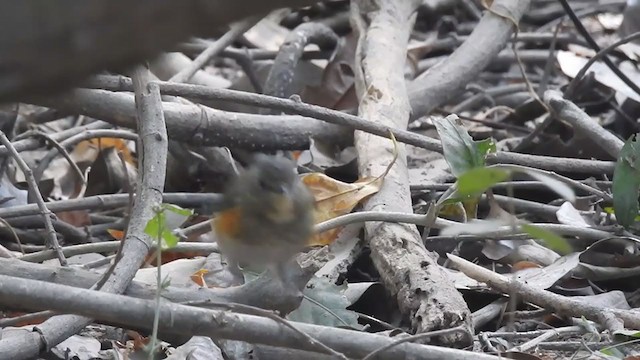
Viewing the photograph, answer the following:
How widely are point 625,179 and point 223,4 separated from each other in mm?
1649

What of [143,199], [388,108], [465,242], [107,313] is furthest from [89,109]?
[107,313]

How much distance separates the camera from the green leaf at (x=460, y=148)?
1.89 meters

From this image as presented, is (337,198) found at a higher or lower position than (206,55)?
lower

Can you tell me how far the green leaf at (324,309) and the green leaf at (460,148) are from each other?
33cm

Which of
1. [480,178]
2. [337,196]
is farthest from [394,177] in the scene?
[480,178]

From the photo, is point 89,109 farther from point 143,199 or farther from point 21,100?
point 21,100

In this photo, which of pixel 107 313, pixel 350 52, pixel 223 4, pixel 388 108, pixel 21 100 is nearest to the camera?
pixel 223 4

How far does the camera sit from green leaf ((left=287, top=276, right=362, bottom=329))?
1.82 m

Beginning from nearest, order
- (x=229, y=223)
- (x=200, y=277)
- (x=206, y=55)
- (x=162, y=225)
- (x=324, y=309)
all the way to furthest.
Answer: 1. (x=162, y=225)
2. (x=229, y=223)
3. (x=324, y=309)
4. (x=200, y=277)
5. (x=206, y=55)

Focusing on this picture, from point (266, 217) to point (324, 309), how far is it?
39 cm

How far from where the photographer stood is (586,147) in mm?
2766

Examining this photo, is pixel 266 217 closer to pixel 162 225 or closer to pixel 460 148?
pixel 162 225

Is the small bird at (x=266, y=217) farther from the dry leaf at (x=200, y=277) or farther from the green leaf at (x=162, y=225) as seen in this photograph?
the dry leaf at (x=200, y=277)

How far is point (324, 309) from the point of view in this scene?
6.01ft
